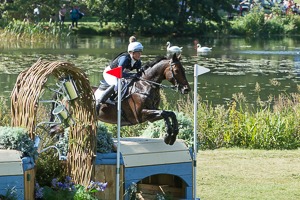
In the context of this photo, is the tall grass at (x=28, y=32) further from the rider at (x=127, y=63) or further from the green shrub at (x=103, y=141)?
the green shrub at (x=103, y=141)

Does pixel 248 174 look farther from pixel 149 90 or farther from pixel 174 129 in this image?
pixel 174 129

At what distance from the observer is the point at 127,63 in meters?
11.6

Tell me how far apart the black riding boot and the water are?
27.0 feet

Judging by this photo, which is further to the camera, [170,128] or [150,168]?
[170,128]

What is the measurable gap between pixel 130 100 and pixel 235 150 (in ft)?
10.5

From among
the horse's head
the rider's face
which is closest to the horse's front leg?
the horse's head

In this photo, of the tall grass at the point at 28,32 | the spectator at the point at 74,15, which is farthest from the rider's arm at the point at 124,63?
the spectator at the point at 74,15

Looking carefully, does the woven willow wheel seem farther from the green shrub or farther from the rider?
the rider

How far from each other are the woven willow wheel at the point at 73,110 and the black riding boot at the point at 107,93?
3.65 m

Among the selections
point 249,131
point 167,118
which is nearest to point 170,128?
point 167,118

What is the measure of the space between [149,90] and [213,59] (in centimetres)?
2224

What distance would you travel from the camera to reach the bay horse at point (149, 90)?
1155cm

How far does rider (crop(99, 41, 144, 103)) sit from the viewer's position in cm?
1159

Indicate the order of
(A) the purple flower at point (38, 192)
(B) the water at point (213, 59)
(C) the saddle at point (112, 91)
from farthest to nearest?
(B) the water at point (213, 59)
(C) the saddle at point (112, 91)
(A) the purple flower at point (38, 192)
